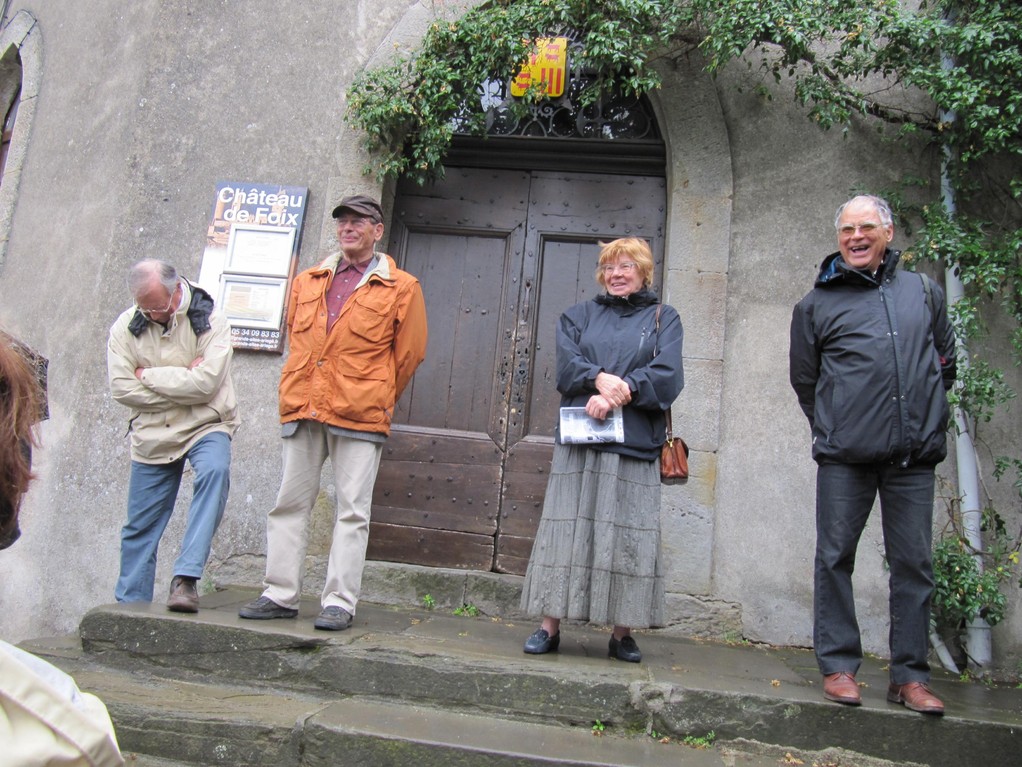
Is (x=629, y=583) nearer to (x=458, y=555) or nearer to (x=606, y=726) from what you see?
(x=606, y=726)

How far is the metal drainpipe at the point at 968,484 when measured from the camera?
437 cm

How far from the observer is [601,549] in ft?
11.7

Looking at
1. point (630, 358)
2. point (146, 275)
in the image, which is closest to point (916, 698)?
point (630, 358)

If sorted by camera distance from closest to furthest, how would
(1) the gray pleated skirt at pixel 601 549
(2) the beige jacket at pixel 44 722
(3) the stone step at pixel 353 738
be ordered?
(2) the beige jacket at pixel 44 722 → (3) the stone step at pixel 353 738 → (1) the gray pleated skirt at pixel 601 549

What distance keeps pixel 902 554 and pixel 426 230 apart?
3.37 m

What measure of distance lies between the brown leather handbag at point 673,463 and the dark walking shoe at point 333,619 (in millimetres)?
1464

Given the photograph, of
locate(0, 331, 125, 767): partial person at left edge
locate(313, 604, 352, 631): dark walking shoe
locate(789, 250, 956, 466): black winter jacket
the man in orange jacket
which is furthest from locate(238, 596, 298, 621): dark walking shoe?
locate(0, 331, 125, 767): partial person at left edge

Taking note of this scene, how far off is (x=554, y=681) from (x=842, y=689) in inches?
40.6

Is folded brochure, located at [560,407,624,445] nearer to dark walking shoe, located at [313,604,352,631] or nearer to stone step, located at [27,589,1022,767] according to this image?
stone step, located at [27,589,1022,767]

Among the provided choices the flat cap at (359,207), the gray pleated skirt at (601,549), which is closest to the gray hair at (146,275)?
the flat cap at (359,207)

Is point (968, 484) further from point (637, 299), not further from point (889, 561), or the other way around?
point (637, 299)

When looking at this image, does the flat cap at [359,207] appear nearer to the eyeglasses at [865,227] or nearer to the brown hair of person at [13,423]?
the eyeglasses at [865,227]

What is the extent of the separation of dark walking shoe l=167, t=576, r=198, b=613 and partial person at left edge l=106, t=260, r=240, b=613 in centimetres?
26

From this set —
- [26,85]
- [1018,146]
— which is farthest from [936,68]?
[26,85]
